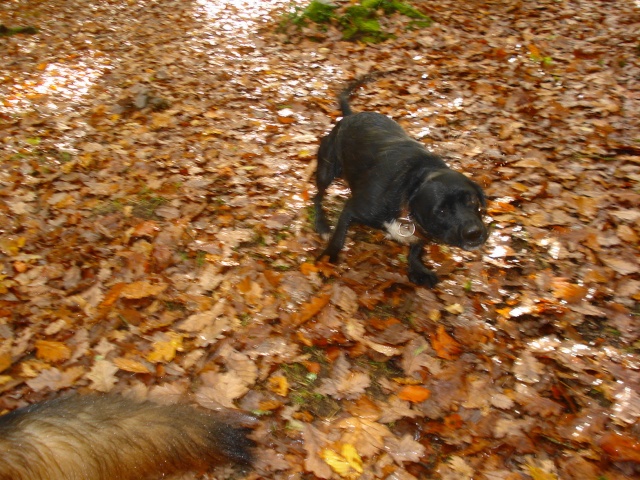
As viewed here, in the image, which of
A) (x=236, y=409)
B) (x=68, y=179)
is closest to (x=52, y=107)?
(x=68, y=179)

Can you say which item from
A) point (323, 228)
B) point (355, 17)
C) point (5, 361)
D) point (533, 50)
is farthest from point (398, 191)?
point (355, 17)

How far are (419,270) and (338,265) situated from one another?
780 mm

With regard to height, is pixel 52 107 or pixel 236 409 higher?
pixel 52 107

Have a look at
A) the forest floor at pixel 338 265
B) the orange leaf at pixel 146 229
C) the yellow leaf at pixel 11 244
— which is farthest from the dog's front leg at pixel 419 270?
the yellow leaf at pixel 11 244

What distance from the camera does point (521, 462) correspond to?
9.45 feet

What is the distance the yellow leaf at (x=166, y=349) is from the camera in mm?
3605

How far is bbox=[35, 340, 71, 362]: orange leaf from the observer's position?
11.9ft

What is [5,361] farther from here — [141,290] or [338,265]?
[338,265]

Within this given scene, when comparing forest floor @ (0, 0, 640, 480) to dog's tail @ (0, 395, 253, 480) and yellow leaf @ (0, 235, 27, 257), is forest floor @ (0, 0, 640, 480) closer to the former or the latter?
yellow leaf @ (0, 235, 27, 257)

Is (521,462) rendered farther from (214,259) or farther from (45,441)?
(214,259)

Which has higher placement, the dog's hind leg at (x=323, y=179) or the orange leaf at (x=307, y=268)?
the dog's hind leg at (x=323, y=179)

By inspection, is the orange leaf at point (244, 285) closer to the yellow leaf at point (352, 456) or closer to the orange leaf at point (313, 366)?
the orange leaf at point (313, 366)

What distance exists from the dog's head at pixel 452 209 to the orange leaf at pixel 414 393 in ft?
3.81

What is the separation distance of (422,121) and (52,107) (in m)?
5.66
